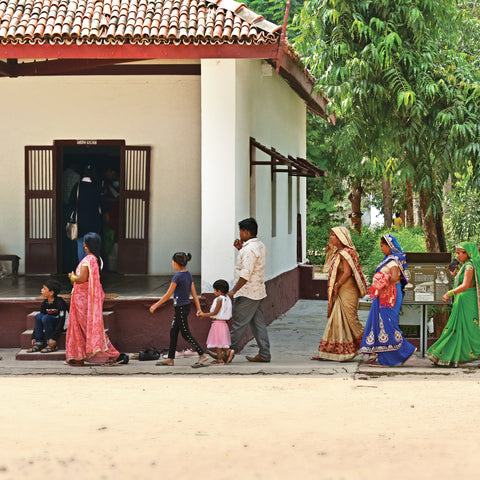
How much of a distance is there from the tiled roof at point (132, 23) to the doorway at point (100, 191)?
141 inches

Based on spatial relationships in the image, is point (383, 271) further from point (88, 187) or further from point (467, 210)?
point (467, 210)

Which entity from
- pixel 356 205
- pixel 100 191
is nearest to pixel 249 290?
pixel 100 191

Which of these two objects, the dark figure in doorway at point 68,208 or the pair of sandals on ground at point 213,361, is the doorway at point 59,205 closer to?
the dark figure in doorway at point 68,208

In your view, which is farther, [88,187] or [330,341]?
[88,187]

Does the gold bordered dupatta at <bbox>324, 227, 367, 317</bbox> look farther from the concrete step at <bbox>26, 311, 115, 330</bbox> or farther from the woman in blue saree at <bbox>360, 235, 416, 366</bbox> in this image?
the concrete step at <bbox>26, 311, 115, 330</bbox>

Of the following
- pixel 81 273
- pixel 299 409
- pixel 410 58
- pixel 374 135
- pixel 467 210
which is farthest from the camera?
pixel 467 210

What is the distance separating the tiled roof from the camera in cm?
1154

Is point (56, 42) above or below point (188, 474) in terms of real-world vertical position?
above

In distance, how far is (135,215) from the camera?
15242mm

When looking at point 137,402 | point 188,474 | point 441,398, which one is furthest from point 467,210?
point 188,474

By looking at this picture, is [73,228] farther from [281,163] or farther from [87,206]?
[281,163]

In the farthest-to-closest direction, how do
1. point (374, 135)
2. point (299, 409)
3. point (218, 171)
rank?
point (374, 135), point (218, 171), point (299, 409)

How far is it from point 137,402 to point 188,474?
2.67 meters

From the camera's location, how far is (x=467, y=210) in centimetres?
1750
